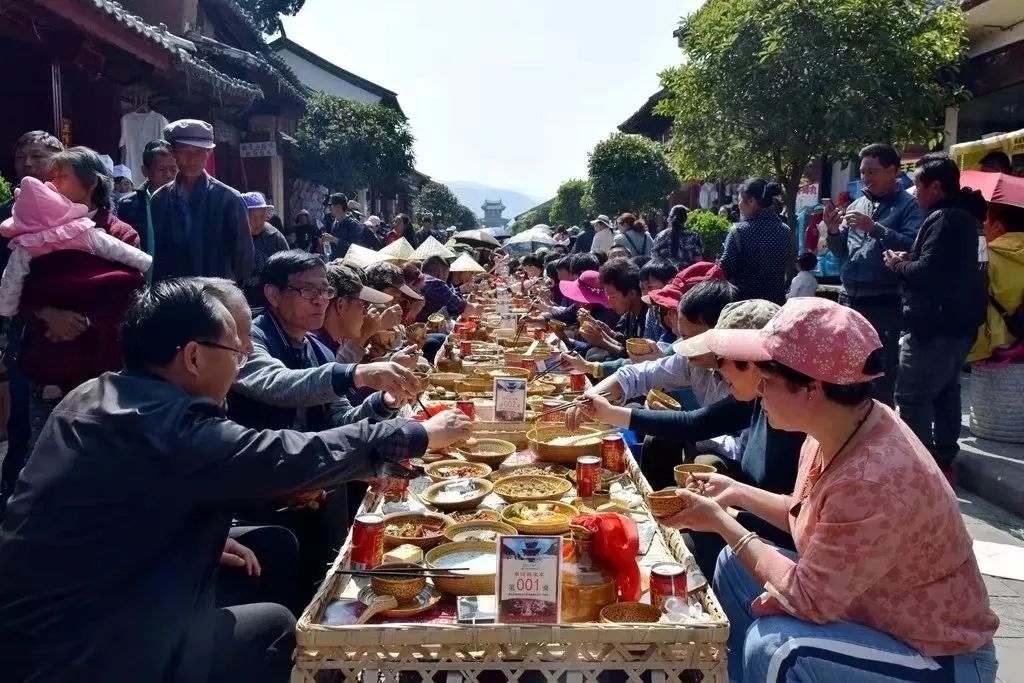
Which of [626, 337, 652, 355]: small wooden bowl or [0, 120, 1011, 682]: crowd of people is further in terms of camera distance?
[626, 337, 652, 355]: small wooden bowl

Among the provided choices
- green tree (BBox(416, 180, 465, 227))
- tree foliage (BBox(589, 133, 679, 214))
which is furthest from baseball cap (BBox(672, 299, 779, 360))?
green tree (BBox(416, 180, 465, 227))

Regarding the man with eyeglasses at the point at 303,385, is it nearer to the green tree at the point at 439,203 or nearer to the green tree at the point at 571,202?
the green tree at the point at 571,202

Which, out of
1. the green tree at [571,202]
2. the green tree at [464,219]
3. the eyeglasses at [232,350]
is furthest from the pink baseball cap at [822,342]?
the green tree at [464,219]

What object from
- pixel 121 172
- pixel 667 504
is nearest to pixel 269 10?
pixel 121 172

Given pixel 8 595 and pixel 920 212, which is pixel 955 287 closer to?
pixel 920 212

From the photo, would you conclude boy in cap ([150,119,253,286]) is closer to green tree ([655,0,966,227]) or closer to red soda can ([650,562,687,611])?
red soda can ([650,562,687,611])

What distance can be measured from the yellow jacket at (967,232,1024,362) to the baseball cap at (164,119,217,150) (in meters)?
5.13

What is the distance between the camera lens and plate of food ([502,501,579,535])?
2303mm

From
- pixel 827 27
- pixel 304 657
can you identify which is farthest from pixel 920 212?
pixel 304 657

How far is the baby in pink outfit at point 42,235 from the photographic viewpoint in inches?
134

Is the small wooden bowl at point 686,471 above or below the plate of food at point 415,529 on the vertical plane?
above

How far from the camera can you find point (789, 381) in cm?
190

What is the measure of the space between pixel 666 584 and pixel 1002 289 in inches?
183

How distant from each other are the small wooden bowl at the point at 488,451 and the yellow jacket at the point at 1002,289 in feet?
12.7
